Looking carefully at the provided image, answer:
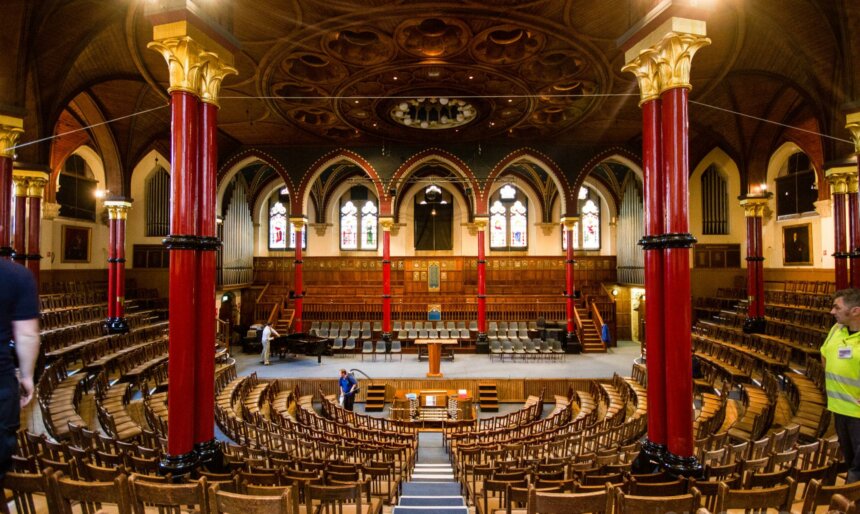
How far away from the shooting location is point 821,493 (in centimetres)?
301

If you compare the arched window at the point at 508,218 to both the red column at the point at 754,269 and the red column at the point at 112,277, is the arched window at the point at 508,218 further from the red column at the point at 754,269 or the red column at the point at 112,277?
the red column at the point at 112,277

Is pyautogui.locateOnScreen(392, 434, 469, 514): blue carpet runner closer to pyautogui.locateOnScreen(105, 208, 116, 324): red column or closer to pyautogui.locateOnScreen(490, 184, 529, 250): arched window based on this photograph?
pyautogui.locateOnScreen(105, 208, 116, 324): red column

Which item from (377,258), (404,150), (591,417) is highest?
(404,150)

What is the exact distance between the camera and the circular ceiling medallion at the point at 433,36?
9.20 meters

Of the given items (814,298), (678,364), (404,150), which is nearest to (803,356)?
(814,298)

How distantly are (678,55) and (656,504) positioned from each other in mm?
4685

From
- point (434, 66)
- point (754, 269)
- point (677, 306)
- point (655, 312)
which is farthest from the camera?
point (754, 269)

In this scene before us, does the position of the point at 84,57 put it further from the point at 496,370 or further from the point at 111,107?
the point at 496,370

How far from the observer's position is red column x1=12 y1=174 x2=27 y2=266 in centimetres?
1004

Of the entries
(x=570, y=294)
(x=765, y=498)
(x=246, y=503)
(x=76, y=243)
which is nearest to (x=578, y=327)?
(x=570, y=294)

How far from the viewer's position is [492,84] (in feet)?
39.4

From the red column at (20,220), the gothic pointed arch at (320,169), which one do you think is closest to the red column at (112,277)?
the red column at (20,220)

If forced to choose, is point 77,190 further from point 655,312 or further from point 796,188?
point 796,188

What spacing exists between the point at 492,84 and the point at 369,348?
978cm
